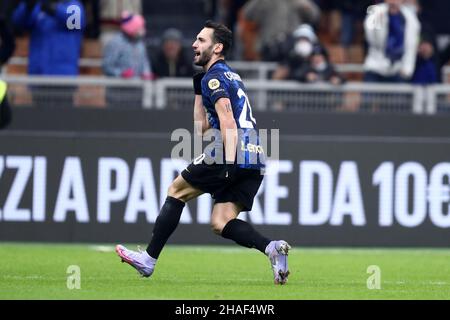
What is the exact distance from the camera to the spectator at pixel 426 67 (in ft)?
61.3

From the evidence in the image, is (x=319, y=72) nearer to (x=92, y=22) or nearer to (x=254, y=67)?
(x=254, y=67)

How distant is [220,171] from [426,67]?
25.3 ft

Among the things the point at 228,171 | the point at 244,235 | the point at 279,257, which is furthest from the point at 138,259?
the point at 279,257

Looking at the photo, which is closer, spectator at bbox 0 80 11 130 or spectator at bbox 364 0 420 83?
spectator at bbox 0 80 11 130

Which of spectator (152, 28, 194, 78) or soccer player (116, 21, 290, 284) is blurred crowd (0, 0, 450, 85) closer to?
spectator (152, 28, 194, 78)

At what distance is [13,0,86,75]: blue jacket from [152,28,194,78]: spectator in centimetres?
109

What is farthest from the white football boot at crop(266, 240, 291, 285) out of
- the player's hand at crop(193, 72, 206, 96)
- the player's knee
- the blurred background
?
the blurred background

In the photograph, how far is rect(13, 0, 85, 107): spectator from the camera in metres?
17.7

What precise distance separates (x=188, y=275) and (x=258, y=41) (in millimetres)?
7625

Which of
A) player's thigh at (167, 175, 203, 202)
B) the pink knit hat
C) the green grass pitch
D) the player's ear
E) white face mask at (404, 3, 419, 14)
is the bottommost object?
the green grass pitch

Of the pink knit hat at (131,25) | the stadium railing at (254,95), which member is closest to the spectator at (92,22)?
the pink knit hat at (131,25)

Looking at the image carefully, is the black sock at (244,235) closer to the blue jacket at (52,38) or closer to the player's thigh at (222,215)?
the player's thigh at (222,215)
